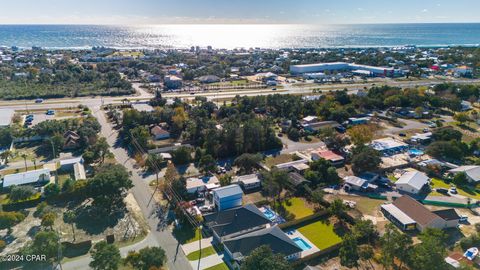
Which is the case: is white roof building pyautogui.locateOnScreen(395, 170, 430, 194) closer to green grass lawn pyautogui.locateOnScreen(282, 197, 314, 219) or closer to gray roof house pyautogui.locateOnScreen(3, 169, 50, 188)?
green grass lawn pyautogui.locateOnScreen(282, 197, 314, 219)

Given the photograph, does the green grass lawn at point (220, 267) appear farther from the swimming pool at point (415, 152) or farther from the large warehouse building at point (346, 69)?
the large warehouse building at point (346, 69)

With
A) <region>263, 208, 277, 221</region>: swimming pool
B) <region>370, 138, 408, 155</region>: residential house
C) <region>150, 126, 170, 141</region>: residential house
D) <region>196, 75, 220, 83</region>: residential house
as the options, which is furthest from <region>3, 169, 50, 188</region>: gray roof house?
<region>196, 75, 220, 83</region>: residential house

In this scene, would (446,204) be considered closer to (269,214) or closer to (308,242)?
(308,242)

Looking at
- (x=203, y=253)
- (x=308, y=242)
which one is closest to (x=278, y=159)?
(x=308, y=242)

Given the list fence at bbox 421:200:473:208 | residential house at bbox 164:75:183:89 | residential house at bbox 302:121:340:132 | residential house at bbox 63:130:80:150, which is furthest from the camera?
residential house at bbox 164:75:183:89

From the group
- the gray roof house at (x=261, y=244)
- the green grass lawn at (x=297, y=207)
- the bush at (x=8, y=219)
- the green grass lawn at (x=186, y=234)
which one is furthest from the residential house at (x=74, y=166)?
the green grass lawn at (x=297, y=207)

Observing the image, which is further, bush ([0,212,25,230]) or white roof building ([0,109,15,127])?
white roof building ([0,109,15,127])
